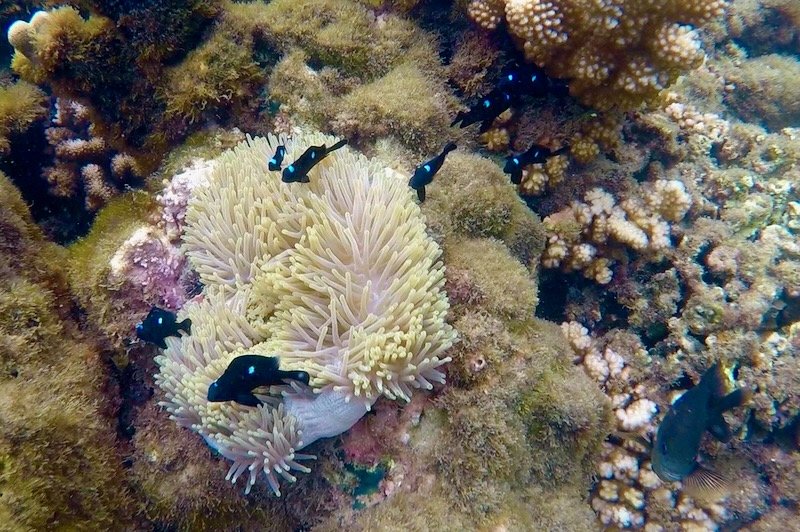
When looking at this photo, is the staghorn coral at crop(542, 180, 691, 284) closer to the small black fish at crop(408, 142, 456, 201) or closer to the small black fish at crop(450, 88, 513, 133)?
the small black fish at crop(450, 88, 513, 133)

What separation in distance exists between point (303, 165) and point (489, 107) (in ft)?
5.20

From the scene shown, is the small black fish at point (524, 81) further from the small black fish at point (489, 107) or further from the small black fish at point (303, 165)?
the small black fish at point (303, 165)

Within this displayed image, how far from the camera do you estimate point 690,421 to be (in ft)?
12.4

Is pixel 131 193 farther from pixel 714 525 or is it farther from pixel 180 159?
pixel 714 525

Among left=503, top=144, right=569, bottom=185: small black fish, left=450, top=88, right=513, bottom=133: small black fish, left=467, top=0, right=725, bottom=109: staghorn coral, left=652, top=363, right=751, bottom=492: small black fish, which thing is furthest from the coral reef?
left=652, top=363, right=751, bottom=492: small black fish

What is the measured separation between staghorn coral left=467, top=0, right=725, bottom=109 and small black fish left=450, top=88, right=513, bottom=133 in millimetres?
538

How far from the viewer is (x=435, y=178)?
3.70 meters

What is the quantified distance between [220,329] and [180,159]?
181 cm

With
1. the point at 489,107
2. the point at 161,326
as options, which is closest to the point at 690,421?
the point at 489,107

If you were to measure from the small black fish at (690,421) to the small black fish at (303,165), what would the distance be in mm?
3218

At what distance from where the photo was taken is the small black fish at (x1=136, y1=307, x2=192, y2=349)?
319cm

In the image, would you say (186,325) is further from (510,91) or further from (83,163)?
(510,91)

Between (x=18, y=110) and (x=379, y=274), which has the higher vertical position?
(x=18, y=110)

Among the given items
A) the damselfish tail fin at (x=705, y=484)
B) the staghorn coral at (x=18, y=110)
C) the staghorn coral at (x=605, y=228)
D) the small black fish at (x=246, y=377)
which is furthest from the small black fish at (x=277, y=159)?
the damselfish tail fin at (x=705, y=484)
